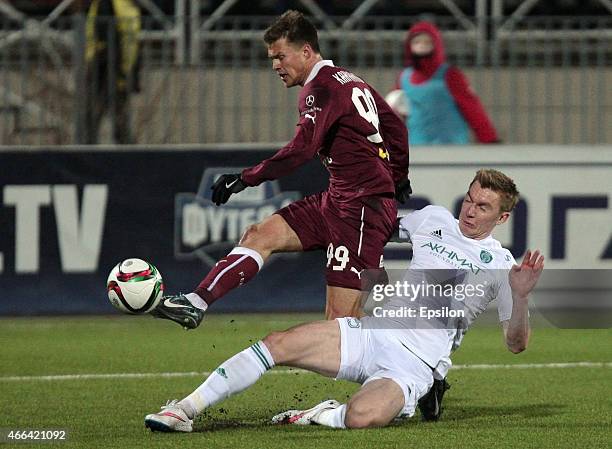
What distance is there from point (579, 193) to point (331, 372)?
5.54m

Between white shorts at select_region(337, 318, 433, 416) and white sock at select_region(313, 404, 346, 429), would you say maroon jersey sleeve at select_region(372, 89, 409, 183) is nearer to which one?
white shorts at select_region(337, 318, 433, 416)

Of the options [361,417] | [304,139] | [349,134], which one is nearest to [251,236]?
[304,139]

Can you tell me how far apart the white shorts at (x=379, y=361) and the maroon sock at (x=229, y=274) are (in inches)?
30.7

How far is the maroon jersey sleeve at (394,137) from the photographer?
8289 mm

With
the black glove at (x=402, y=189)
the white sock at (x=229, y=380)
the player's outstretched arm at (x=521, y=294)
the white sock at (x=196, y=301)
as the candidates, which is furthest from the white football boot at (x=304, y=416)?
the black glove at (x=402, y=189)

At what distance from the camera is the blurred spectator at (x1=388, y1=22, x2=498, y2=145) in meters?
12.2

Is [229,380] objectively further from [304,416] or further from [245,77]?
[245,77]

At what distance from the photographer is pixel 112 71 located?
40.2 ft

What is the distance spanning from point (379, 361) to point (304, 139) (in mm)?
1344

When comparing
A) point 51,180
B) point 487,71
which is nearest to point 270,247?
point 51,180

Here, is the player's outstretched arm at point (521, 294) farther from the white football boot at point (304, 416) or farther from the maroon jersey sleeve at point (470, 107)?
the maroon jersey sleeve at point (470, 107)

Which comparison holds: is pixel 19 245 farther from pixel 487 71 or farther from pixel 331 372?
pixel 331 372

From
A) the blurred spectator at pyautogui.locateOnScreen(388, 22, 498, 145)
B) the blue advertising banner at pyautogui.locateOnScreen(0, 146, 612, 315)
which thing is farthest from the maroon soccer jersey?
the blurred spectator at pyautogui.locateOnScreen(388, 22, 498, 145)

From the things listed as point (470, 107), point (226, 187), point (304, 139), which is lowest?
point (226, 187)
